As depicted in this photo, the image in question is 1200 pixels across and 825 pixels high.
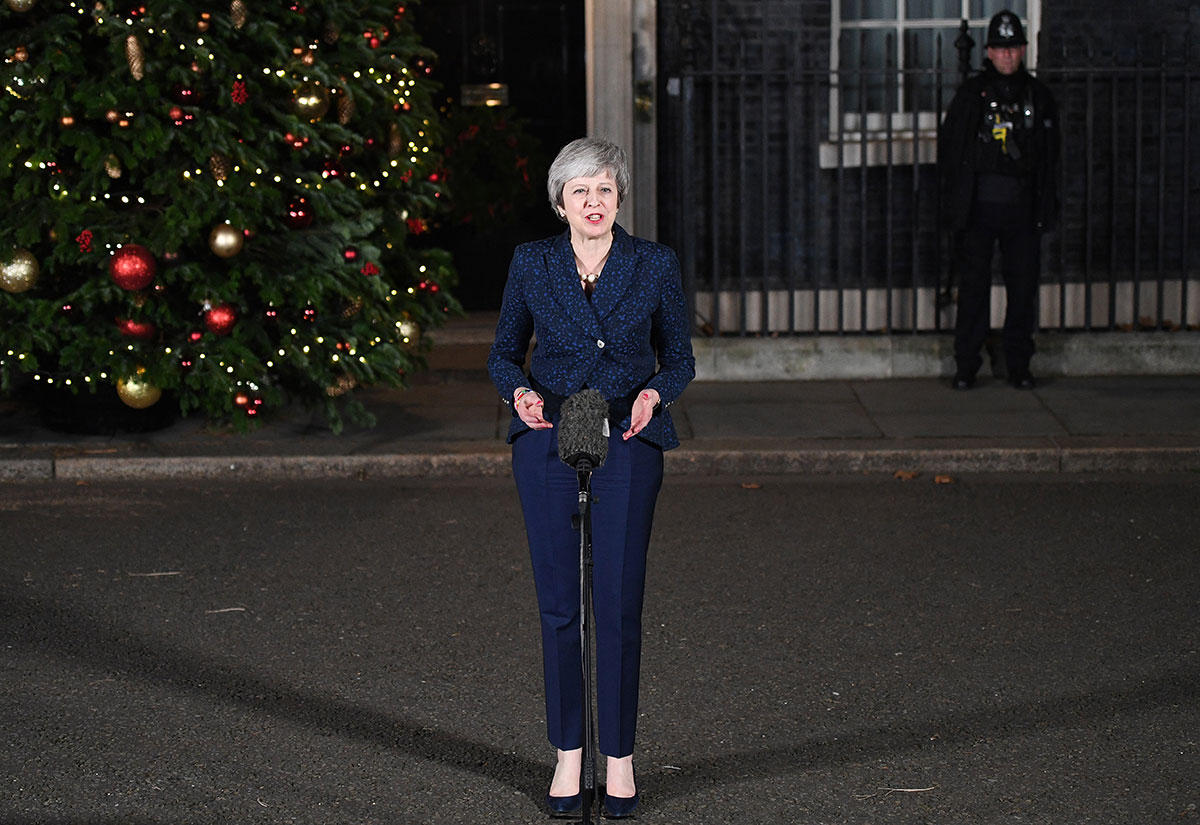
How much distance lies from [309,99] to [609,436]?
5543 millimetres

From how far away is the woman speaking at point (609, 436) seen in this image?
15.3 feet

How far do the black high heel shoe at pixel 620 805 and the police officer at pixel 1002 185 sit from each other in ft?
22.5

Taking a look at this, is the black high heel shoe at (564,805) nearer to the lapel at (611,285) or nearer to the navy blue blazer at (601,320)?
the navy blue blazer at (601,320)

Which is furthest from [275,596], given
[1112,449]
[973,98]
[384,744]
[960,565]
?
[973,98]

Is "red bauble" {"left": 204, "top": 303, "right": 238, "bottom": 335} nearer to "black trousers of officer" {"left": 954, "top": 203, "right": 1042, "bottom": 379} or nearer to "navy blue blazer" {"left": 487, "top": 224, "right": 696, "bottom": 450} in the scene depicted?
"black trousers of officer" {"left": 954, "top": 203, "right": 1042, "bottom": 379}

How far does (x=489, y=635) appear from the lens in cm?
657

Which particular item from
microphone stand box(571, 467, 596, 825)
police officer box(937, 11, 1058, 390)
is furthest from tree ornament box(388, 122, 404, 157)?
microphone stand box(571, 467, 596, 825)

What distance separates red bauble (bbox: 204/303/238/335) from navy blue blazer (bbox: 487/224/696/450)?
5012 mm

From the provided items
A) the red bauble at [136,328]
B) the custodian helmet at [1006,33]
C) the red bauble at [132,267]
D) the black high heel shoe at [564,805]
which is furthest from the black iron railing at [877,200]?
the black high heel shoe at [564,805]

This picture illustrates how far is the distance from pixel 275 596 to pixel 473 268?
6719mm

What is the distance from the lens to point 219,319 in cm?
949

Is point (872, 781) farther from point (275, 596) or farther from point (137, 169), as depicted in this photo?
point (137, 169)

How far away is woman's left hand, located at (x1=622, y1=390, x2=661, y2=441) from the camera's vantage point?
4.53 metres

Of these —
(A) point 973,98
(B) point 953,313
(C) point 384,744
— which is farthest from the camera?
(B) point 953,313
